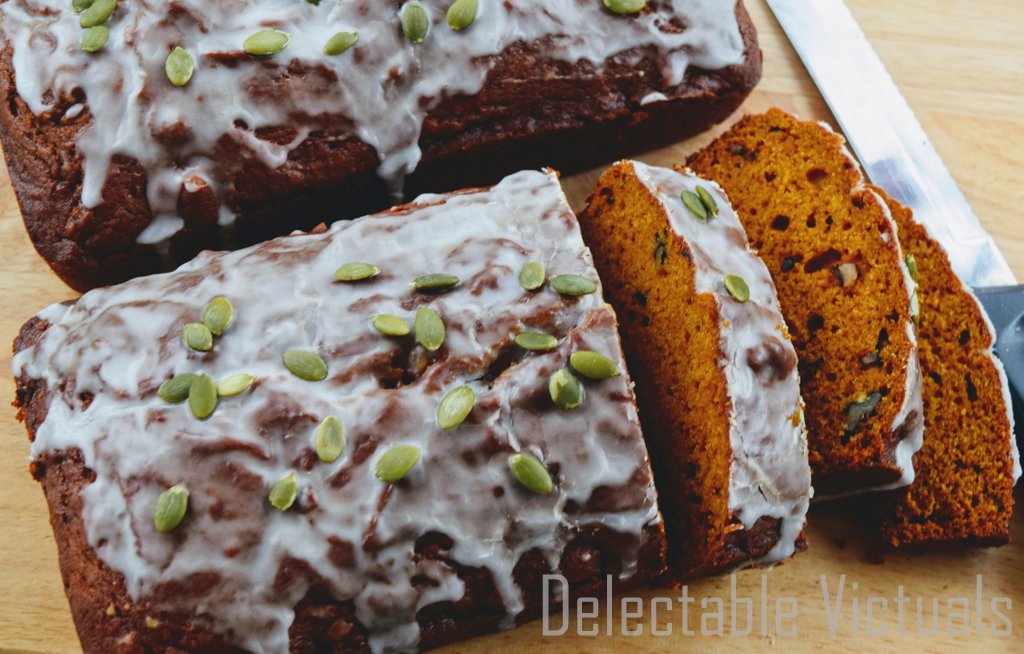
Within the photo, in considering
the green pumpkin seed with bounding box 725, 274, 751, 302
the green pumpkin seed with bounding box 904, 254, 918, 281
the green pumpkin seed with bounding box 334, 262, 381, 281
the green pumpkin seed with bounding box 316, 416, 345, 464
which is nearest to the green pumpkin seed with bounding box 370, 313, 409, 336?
the green pumpkin seed with bounding box 334, 262, 381, 281

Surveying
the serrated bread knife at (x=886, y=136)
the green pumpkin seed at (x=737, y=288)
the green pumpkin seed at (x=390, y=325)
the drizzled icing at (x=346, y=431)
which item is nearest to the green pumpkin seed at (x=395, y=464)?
the drizzled icing at (x=346, y=431)

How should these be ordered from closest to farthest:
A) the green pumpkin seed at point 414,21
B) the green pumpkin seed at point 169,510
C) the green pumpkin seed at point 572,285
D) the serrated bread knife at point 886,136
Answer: the green pumpkin seed at point 169,510 < the green pumpkin seed at point 572,285 < the green pumpkin seed at point 414,21 < the serrated bread knife at point 886,136

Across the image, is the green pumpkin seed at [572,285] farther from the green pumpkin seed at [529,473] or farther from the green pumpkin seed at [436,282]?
the green pumpkin seed at [529,473]

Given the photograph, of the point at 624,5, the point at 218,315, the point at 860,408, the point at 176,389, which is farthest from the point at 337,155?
the point at 860,408

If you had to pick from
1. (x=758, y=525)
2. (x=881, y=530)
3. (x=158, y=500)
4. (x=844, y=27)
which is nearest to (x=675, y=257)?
(x=758, y=525)

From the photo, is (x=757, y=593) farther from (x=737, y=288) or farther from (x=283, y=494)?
(x=283, y=494)

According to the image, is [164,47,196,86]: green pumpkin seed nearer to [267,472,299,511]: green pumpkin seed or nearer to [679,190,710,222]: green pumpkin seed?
[267,472,299,511]: green pumpkin seed
